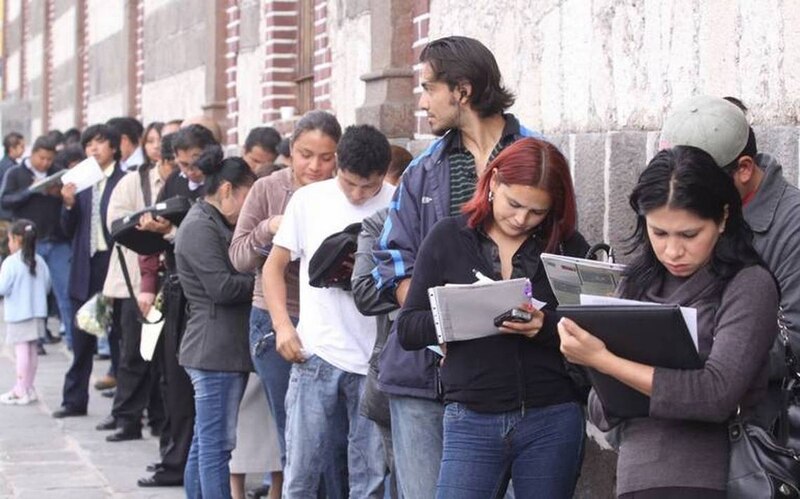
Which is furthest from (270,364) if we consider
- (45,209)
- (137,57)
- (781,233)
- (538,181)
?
(137,57)

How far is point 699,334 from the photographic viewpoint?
A: 420 cm

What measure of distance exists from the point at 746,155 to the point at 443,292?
2.97ft

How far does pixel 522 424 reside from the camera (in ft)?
16.1

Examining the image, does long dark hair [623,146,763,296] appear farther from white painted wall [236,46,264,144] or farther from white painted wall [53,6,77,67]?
white painted wall [53,6,77,67]

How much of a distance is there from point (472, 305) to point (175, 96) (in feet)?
44.0

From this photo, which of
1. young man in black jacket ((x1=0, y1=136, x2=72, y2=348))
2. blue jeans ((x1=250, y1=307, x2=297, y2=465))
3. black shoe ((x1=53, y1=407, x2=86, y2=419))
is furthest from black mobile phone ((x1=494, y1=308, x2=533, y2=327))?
young man in black jacket ((x1=0, y1=136, x2=72, y2=348))

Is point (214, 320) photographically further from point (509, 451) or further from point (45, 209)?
point (45, 209)

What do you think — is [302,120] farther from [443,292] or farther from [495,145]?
[443,292]

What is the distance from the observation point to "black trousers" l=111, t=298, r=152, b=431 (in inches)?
420

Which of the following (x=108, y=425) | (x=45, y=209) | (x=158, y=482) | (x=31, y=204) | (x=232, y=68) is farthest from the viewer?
(x=31, y=204)

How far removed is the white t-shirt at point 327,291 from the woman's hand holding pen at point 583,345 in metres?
2.38

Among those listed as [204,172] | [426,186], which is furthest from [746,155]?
[204,172]

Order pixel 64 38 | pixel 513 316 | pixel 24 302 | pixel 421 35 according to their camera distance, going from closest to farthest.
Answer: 1. pixel 513 316
2. pixel 421 35
3. pixel 24 302
4. pixel 64 38

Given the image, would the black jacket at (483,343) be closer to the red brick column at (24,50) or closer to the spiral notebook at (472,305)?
the spiral notebook at (472,305)
